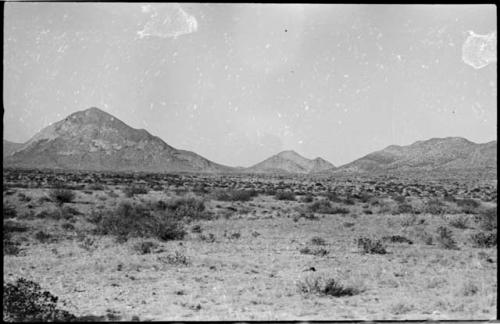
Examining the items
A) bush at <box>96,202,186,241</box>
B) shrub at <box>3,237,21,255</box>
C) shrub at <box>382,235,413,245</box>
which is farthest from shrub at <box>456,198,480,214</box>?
shrub at <box>3,237,21,255</box>

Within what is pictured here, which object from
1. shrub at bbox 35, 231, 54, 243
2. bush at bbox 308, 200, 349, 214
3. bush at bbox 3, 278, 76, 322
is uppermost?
bush at bbox 308, 200, 349, 214

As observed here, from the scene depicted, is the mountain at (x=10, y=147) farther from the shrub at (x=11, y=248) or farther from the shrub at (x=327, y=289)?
the shrub at (x=327, y=289)

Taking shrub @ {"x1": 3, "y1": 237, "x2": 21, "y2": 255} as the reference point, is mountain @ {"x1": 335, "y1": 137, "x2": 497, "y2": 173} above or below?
above

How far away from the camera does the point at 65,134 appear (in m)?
160

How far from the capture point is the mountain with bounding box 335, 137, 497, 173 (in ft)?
373

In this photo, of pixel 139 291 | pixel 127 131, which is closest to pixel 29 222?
pixel 139 291

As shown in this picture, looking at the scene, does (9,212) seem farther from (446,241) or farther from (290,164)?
(290,164)

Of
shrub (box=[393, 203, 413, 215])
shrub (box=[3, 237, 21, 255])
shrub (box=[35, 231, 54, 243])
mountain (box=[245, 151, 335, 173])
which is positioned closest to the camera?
shrub (box=[3, 237, 21, 255])

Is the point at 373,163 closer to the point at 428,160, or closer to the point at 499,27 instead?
the point at 428,160

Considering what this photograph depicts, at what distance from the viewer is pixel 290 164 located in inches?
6905

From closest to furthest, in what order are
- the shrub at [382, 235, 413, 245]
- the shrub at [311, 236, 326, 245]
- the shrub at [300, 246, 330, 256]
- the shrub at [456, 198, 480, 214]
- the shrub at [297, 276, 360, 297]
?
the shrub at [297, 276, 360, 297] → the shrub at [300, 246, 330, 256] → the shrub at [311, 236, 326, 245] → the shrub at [382, 235, 413, 245] → the shrub at [456, 198, 480, 214]

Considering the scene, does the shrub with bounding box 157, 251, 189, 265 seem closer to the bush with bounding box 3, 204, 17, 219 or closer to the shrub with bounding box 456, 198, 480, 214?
the bush with bounding box 3, 204, 17, 219

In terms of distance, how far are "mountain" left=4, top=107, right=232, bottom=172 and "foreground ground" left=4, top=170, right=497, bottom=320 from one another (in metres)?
117

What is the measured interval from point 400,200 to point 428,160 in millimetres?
99159
